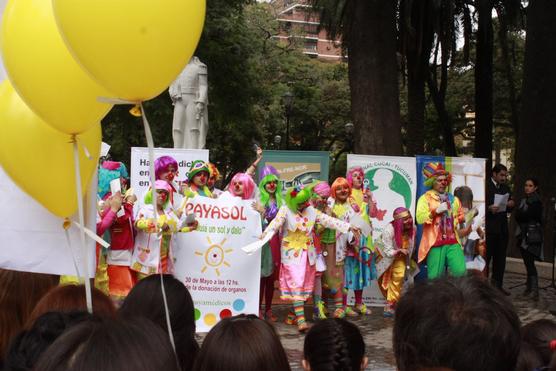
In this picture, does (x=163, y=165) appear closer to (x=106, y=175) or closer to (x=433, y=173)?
(x=106, y=175)

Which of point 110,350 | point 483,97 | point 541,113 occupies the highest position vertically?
point 483,97

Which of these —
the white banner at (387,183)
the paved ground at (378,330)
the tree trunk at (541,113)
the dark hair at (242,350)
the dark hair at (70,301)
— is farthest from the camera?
the tree trunk at (541,113)

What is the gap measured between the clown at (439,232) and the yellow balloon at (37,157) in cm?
581

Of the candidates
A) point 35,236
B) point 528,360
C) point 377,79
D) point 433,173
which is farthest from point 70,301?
point 377,79

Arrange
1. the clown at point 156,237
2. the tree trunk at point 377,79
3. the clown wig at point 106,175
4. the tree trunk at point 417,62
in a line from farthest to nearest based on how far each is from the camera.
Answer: the tree trunk at point 417,62 → the tree trunk at point 377,79 → the clown wig at point 106,175 → the clown at point 156,237

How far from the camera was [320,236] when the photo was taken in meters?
8.94

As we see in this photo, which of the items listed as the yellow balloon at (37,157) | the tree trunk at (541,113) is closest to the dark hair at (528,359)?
the yellow balloon at (37,157)

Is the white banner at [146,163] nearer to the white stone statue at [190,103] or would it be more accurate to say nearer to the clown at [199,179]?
the clown at [199,179]

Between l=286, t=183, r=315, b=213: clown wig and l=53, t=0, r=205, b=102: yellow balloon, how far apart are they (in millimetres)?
5074

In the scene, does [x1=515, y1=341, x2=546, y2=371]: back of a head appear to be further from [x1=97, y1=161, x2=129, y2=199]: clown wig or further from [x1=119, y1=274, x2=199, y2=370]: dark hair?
[x1=97, y1=161, x2=129, y2=199]: clown wig

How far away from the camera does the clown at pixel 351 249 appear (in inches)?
359

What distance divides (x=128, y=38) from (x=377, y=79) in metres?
10.7

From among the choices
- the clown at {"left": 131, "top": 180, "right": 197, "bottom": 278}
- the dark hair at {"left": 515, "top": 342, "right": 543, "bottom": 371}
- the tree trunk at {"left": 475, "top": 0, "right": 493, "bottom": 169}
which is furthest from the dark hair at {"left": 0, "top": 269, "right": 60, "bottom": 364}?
the tree trunk at {"left": 475, "top": 0, "right": 493, "bottom": 169}

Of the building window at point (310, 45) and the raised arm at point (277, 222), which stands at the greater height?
the building window at point (310, 45)
